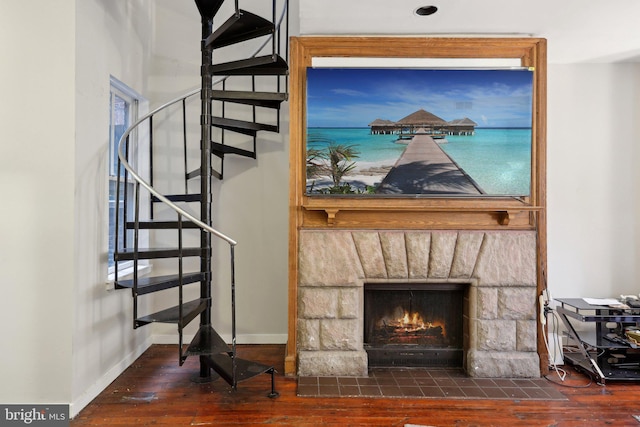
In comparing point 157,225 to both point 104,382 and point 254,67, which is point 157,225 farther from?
point 254,67

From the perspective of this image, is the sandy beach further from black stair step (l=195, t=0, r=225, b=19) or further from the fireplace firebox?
black stair step (l=195, t=0, r=225, b=19)

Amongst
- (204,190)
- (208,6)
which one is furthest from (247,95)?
(204,190)

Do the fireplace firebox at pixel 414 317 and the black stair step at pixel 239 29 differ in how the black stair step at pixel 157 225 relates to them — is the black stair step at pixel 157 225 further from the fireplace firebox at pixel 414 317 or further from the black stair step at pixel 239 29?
the fireplace firebox at pixel 414 317

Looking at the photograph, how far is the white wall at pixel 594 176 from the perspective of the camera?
3.60 metres

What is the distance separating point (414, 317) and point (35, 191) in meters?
2.93

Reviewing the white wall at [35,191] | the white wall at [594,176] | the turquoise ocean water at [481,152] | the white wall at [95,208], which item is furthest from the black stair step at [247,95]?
the white wall at [594,176]

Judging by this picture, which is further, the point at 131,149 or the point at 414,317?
the point at 131,149

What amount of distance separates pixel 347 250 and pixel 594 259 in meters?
2.41

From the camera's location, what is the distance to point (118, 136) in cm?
340

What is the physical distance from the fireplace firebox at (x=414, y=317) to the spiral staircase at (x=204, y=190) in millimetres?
1010

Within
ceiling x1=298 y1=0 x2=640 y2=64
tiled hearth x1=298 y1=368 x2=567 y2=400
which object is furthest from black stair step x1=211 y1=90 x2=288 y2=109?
tiled hearth x1=298 y1=368 x2=567 y2=400

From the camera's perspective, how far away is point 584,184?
3.60 meters

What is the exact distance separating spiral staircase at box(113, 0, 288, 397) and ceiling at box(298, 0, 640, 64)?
1.52 feet

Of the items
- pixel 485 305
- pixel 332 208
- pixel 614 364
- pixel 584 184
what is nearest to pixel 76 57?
pixel 332 208
